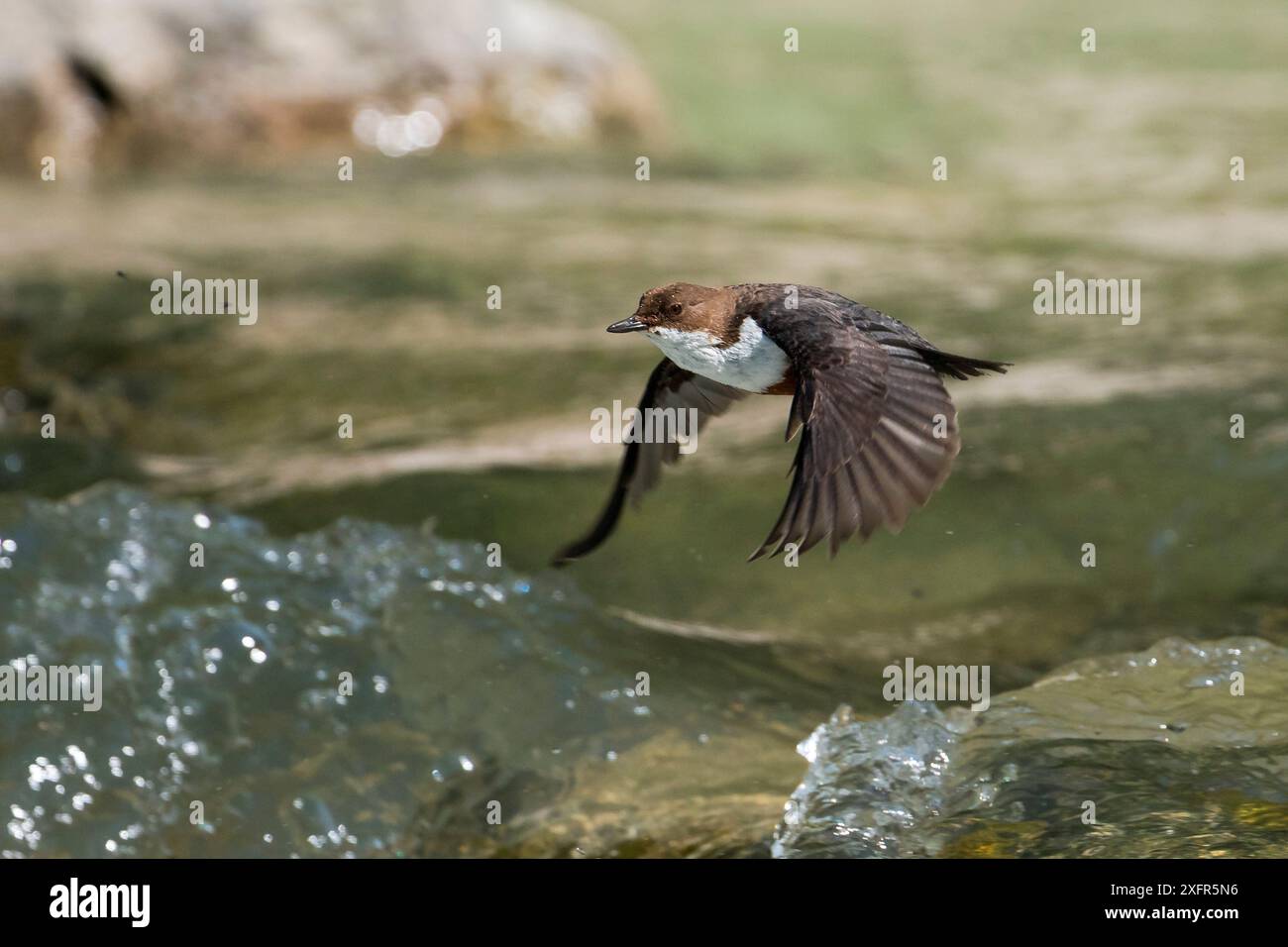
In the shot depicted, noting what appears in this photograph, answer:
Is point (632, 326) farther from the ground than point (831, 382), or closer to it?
farther from the ground

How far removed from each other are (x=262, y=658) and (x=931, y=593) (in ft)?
8.15

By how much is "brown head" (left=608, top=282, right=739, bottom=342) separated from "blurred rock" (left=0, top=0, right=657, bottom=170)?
9817 millimetres

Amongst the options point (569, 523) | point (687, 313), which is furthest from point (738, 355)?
point (569, 523)

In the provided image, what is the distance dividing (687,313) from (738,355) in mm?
185

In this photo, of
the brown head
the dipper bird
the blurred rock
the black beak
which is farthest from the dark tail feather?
the blurred rock

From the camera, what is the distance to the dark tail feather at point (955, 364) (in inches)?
171

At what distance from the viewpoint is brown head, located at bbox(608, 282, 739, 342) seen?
448 centimetres

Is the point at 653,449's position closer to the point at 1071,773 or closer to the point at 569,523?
the point at 569,523

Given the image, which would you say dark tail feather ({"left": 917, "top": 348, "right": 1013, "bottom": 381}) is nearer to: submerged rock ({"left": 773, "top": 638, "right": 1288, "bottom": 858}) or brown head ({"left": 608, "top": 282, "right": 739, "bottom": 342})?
brown head ({"left": 608, "top": 282, "right": 739, "bottom": 342})

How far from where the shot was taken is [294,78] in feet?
45.1

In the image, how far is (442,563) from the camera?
5949mm

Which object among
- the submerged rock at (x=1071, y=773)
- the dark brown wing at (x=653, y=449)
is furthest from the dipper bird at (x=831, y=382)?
the submerged rock at (x=1071, y=773)

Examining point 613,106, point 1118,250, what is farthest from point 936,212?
point 613,106
